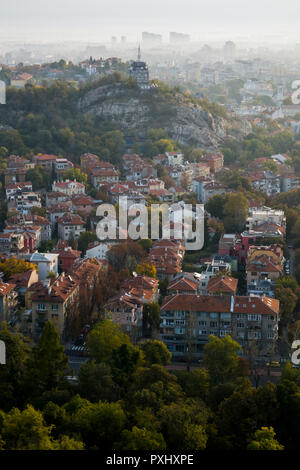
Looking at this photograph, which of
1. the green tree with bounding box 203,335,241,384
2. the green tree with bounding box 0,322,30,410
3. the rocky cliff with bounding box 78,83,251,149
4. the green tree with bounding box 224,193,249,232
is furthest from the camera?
the rocky cliff with bounding box 78,83,251,149

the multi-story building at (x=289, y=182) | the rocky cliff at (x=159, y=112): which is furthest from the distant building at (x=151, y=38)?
the multi-story building at (x=289, y=182)

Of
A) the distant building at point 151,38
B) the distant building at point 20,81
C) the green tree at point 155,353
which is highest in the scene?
the distant building at point 151,38

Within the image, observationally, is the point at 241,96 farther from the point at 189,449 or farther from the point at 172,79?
the point at 189,449

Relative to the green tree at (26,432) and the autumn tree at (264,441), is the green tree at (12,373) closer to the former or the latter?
the green tree at (26,432)

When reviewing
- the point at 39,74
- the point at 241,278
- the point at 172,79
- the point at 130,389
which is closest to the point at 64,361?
the point at 130,389

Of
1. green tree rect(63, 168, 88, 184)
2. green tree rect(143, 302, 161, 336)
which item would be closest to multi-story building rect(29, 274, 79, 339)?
green tree rect(143, 302, 161, 336)

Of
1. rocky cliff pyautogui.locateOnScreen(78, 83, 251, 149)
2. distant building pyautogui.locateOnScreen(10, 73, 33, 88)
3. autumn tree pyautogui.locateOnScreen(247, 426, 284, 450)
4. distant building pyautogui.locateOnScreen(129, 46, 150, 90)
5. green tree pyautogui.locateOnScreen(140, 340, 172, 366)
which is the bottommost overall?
green tree pyautogui.locateOnScreen(140, 340, 172, 366)

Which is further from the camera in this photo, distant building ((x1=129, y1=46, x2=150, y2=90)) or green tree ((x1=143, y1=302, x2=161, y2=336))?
distant building ((x1=129, y1=46, x2=150, y2=90))

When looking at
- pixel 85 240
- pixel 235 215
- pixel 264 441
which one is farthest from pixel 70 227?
pixel 264 441

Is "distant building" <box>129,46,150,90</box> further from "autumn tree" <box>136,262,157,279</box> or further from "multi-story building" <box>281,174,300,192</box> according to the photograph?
"autumn tree" <box>136,262,157,279</box>
